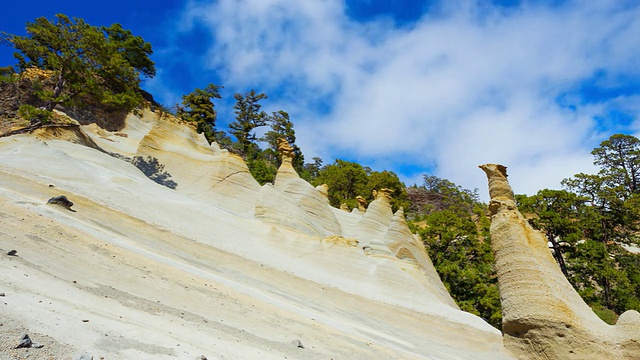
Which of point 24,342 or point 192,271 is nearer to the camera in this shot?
point 24,342

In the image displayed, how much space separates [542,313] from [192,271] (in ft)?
29.0

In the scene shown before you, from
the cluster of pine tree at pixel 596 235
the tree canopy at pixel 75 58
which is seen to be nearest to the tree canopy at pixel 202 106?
the tree canopy at pixel 75 58

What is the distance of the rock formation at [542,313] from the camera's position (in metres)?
9.34

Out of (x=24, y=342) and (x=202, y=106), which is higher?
(x=202, y=106)

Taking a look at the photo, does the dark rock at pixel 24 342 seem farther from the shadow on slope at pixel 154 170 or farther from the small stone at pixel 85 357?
the shadow on slope at pixel 154 170

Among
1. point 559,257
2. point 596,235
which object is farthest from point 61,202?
point 596,235

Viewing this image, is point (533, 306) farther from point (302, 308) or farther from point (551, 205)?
point (551, 205)

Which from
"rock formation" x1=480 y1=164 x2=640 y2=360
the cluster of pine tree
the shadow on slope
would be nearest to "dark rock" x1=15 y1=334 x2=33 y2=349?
"rock formation" x1=480 y1=164 x2=640 y2=360

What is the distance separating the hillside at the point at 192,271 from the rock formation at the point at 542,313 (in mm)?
1179

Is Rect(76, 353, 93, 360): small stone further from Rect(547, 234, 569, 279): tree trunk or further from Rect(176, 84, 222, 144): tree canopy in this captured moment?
Rect(176, 84, 222, 144): tree canopy

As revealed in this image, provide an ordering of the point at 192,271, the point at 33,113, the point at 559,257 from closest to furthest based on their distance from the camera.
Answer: the point at 192,271 < the point at 33,113 < the point at 559,257

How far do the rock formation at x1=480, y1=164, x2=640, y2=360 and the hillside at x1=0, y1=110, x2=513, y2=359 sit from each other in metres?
1.18

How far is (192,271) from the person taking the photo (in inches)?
372

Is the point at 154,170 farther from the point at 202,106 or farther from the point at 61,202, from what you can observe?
the point at 202,106
